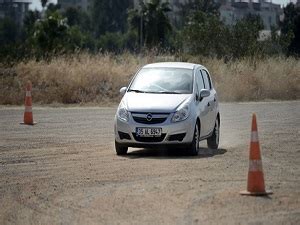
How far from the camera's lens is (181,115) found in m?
16.4

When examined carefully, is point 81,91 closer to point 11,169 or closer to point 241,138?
point 241,138

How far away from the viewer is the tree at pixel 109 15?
510 ft

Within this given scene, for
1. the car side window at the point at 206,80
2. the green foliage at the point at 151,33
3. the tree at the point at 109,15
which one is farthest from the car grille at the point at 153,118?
the tree at the point at 109,15

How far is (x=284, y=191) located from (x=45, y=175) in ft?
12.3

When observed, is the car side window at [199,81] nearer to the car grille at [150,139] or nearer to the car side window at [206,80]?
the car side window at [206,80]

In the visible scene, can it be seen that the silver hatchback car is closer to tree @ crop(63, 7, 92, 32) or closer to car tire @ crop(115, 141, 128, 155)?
car tire @ crop(115, 141, 128, 155)

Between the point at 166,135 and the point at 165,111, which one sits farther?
the point at 165,111

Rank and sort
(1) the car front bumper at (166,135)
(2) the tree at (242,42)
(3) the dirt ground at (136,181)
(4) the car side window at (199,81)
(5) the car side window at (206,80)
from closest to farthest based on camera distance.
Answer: (3) the dirt ground at (136,181) → (1) the car front bumper at (166,135) → (4) the car side window at (199,81) → (5) the car side window at (206,80) → (2) the tree at (242,42)

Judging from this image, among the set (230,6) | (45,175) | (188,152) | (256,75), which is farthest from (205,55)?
(230,6)

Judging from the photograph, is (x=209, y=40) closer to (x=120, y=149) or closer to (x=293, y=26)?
(x=293, y=26)

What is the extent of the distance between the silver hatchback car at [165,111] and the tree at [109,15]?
137 m

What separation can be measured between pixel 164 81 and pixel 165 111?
1.31 m

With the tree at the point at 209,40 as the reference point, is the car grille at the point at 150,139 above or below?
above

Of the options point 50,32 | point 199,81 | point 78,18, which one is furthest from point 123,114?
point 78,18
